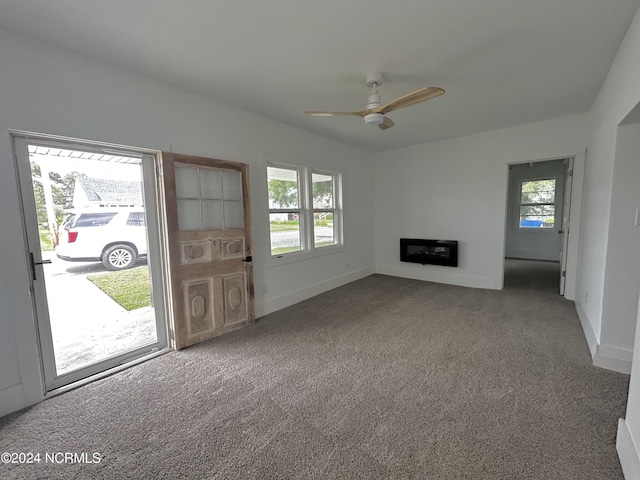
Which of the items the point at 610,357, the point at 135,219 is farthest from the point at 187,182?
the point at 610,357

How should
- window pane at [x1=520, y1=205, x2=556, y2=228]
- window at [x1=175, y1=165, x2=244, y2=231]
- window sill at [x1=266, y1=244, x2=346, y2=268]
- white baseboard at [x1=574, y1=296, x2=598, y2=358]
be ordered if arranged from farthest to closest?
window pane at [x1=520, y1=205, x2=556, y2=228], window sill at [x1=266, y1=244, x2=346, y2=268], window at [x1=175, y1=165, x2=244, y2=231], white baseboard at [x1=574, y1=296, x2=598, y2=358]

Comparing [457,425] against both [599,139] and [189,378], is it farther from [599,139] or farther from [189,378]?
[599,139]

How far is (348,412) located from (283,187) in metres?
3.05

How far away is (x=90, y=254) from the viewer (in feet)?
7.82

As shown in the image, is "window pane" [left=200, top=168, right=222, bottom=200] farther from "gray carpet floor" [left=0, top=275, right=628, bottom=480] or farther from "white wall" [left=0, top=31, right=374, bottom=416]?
"gray carpet floor" [left=0, top=275, right=628, bottom=480]

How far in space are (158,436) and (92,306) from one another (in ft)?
5.05

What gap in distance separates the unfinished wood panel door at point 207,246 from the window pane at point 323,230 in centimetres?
157

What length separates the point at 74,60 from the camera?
6.95 feet

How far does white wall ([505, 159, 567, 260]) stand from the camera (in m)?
6.71

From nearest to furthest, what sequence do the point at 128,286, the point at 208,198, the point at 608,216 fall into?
the point at 608,216, the point at 128,286, the point at 208,198

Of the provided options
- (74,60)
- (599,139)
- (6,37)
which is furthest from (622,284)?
(6,37)

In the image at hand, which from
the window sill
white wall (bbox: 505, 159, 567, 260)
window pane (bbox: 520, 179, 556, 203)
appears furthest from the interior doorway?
window pane (bbox: 520, 179, 556, 203)

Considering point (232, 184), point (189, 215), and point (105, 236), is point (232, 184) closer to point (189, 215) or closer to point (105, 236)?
point (189, 215)

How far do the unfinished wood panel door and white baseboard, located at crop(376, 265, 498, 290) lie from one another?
10.9 ft
